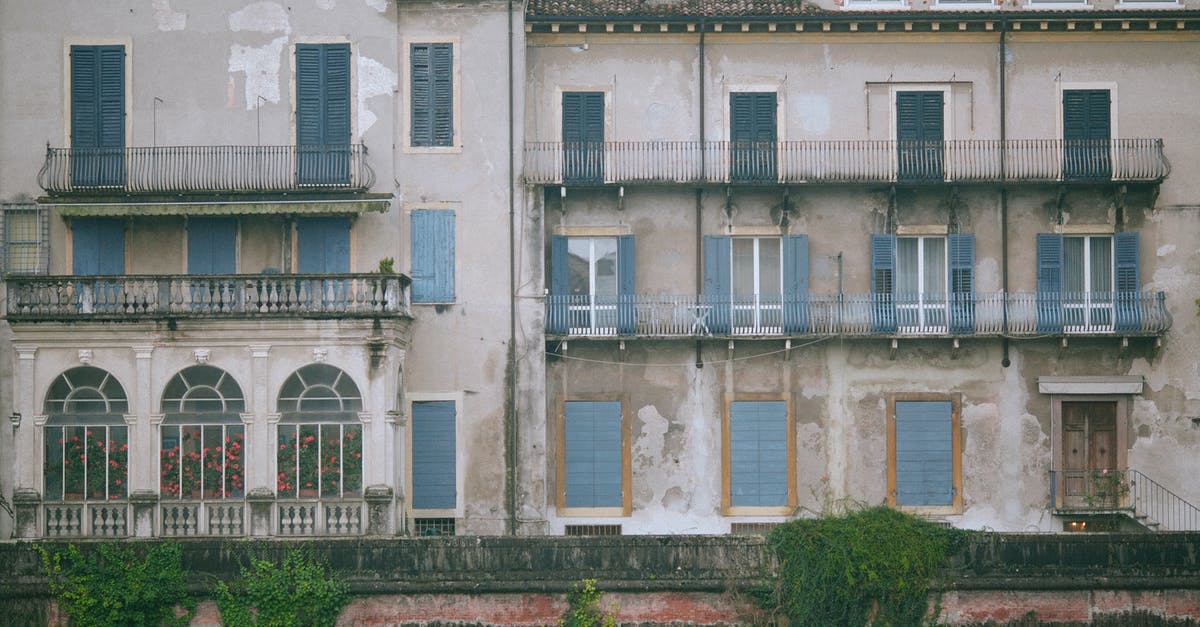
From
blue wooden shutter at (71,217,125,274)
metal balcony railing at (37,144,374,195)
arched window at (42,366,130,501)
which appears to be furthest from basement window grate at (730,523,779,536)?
blue wooden shutter at (71,217,125,274)

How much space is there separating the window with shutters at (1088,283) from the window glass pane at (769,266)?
614cm

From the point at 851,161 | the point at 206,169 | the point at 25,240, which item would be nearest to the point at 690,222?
the point at 851,161

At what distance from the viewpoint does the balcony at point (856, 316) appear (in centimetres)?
3553

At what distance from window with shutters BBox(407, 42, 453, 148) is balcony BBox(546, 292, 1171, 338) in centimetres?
458

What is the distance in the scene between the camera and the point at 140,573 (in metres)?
29.2

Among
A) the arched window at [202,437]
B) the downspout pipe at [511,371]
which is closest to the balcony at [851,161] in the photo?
the downspout pipe at [511,371]

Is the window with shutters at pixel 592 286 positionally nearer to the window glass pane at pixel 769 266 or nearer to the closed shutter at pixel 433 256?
the closed shutter at pixel 433 256

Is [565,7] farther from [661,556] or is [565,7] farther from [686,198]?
[661,556]

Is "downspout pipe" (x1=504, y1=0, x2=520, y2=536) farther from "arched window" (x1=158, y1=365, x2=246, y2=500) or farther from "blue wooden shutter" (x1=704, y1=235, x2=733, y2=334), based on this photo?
"arched window" (x1=158, y1=365, x2=246, y2=500)

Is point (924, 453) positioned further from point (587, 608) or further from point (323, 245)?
point (323, 245)

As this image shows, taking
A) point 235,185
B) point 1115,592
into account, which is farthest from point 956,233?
point 235,185

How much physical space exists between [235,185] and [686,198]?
10460 mm

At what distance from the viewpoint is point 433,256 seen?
3491 cm

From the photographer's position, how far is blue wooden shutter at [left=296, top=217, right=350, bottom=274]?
35094 mm
